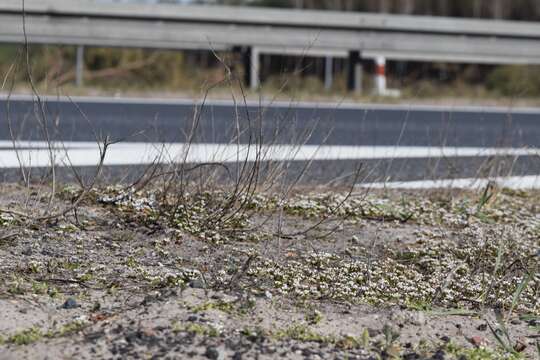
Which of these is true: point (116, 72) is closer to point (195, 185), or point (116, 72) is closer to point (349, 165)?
point (349, 165)

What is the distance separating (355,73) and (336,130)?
6.22m

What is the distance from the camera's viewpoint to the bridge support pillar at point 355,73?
49.5ft

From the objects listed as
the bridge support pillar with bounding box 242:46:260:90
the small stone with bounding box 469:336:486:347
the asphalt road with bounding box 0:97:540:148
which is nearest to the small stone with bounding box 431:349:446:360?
the small stone with bounding box 469:336:486:347

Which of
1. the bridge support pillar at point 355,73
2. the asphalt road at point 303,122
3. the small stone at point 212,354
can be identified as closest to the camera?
the small stone at point 212,354

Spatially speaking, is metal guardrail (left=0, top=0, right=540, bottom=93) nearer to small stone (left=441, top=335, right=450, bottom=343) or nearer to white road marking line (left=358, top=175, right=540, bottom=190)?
white road marking line (left=358, top=175, right=540, bottom=190)

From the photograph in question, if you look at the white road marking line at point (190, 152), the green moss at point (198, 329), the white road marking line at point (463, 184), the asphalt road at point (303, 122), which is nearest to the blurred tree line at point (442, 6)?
the asphalt road at point (303, 122)

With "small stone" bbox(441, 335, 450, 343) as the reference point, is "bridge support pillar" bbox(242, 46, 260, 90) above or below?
below

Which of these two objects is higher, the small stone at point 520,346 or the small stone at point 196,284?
the small stone at point 196,284

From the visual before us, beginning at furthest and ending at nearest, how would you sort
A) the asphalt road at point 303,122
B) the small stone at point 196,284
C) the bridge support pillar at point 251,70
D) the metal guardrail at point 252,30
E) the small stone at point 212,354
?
the metal guardrail at point 252,30 → the bridge support pillar at point 251,70 → the asphalt road at point 303,122 → the small stone at point 196,284 → the small stone at point 212,354

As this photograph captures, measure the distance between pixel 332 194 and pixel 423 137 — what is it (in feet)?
13.5

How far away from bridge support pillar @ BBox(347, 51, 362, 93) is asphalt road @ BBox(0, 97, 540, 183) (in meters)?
2.33

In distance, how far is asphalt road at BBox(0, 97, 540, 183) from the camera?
5625 millimetres

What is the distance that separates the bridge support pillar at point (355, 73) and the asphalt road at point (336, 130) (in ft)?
7.65

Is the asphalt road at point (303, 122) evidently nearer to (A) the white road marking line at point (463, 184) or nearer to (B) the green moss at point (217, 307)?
(A) the white road marking line at point (463, 184)
